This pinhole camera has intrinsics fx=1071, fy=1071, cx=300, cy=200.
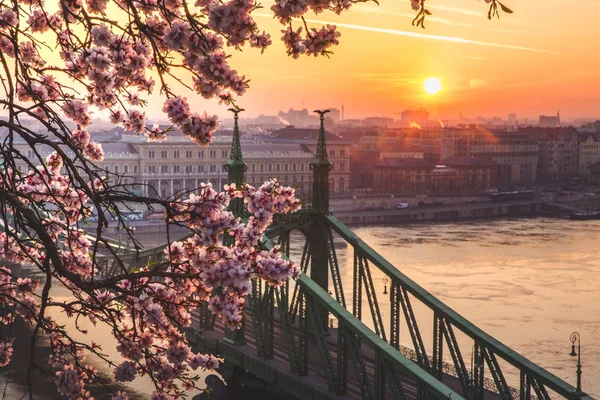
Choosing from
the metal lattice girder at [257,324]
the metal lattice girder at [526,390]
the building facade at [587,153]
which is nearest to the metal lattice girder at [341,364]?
the metal lattice girder at [257,324]

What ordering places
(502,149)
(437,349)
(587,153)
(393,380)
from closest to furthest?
(393,380)
(437,349)
(502,149)
(587,153)

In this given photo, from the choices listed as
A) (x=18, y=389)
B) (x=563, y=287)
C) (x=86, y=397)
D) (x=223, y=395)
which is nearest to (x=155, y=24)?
(x=86, y=397)

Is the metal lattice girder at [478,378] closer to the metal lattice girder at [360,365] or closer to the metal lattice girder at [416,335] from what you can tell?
the metal lattice girder at [416,335]

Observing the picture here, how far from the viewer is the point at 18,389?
15281mm

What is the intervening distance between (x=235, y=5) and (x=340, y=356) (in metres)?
7.38

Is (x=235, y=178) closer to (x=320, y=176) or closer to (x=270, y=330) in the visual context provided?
(x=320, y=176)

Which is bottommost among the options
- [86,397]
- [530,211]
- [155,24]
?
[530,211]

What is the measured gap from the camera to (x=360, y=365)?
10258 mm

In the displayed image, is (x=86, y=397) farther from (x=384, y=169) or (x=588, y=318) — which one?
(x=384, y=169)

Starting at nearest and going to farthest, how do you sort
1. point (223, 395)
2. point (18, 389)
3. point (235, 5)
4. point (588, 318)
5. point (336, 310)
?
point (235, 5) → point (336, 310) → point (223, 395) → point (18, 389) → point (588, 318)

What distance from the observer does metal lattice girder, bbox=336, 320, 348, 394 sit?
419 inches

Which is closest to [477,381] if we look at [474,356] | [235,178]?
[474,356]

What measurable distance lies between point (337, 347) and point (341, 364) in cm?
137

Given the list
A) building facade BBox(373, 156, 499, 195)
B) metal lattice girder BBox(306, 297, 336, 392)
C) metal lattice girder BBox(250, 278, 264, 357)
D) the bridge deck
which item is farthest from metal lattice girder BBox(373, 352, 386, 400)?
building facade BBox(373, 156, 499, 195)
